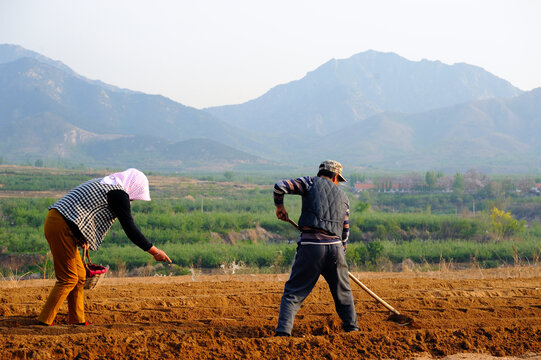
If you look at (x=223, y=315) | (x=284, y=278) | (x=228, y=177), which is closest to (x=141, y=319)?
(x=223, y=315)

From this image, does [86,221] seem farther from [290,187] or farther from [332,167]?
[332,167]

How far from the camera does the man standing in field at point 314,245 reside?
5.74 metres

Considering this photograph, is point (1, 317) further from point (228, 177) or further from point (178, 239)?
point (228, 177)

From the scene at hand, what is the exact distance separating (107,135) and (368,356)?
16335 centimetres

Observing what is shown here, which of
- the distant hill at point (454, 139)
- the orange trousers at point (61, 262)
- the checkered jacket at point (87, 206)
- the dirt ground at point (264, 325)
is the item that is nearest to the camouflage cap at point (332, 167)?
the dirt ground at point (264, 325)

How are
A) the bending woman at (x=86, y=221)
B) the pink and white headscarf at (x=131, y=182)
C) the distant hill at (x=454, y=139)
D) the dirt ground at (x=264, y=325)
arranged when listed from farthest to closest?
the distant hill at (x=454, y=139) → the pink and white headscarf at (x=131, y=182) → the bending woman at (x=86, y=221) → the dirt ground at (x=264, y=325)

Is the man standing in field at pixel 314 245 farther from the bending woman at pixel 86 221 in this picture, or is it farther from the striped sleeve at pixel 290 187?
the bending woman at pixel 86 221

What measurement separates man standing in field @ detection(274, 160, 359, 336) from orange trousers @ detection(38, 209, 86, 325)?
207 centimetres

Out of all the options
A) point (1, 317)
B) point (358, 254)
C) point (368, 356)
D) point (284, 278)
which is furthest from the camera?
point (358, 254)

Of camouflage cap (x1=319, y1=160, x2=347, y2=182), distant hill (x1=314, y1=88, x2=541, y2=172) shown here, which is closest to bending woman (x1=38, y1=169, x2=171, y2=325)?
camouflage cap (x1=319, y1=160, x2=347, y2=182)

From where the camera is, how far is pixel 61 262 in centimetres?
596

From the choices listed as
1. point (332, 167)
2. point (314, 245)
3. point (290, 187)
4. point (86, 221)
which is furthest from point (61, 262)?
point (332, 167)

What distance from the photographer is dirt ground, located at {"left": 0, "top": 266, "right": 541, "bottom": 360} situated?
535 cm

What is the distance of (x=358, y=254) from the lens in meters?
20.6
